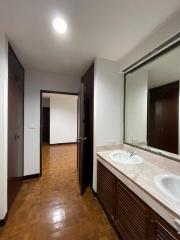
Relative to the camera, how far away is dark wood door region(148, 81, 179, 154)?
1599mm

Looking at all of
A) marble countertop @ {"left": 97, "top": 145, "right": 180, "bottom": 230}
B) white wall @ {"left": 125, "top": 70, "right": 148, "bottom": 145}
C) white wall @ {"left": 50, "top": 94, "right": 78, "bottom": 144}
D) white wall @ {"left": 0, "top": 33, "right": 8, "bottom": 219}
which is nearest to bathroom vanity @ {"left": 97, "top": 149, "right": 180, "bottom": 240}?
marble countertop @ {"left": 97, "top": 145, "right": 180, "bottom": 230}

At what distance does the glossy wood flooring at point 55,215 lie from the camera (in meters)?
1.51

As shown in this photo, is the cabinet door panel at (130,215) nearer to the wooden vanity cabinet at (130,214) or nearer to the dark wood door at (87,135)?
the wooden vanity cabinet at (130,214)

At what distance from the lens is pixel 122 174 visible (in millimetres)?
1397

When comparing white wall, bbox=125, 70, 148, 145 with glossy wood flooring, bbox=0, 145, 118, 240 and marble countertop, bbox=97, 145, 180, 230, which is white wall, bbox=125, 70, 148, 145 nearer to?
marble countertop, bbox=97, 145, 180, 230

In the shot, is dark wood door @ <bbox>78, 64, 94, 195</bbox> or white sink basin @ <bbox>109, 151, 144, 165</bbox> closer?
white sink basin @ <bbox>109, 151, 144, 165</bbox>

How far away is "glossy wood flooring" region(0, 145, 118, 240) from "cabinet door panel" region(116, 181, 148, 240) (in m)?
0.30

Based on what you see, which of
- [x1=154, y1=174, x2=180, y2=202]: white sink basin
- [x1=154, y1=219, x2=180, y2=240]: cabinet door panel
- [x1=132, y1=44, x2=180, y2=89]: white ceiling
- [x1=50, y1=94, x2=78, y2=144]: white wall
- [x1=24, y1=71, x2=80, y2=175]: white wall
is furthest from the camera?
[x1=50, y1=94, x2=78, y2=144]: white wall

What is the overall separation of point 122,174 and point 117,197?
339 millimetres

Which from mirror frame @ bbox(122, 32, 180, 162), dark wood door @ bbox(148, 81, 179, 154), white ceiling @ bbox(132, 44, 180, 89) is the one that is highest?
mirror frame @ bbox(122, 32, 180, 162)

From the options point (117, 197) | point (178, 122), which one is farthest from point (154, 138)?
point (117, 197)

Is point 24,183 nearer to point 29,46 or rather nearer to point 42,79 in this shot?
point 42,79

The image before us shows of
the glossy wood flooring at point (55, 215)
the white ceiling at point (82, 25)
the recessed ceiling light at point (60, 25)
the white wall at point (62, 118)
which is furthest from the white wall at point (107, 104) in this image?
the white wall at point (62, 118)

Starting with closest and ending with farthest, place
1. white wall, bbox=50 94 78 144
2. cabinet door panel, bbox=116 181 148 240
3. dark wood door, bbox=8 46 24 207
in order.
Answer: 1. cabinet door panel, bbox=116 181 148 240
2. dark wood door, bbox=8 46 24 207
3. white wall, bbox=50 94 78 144
